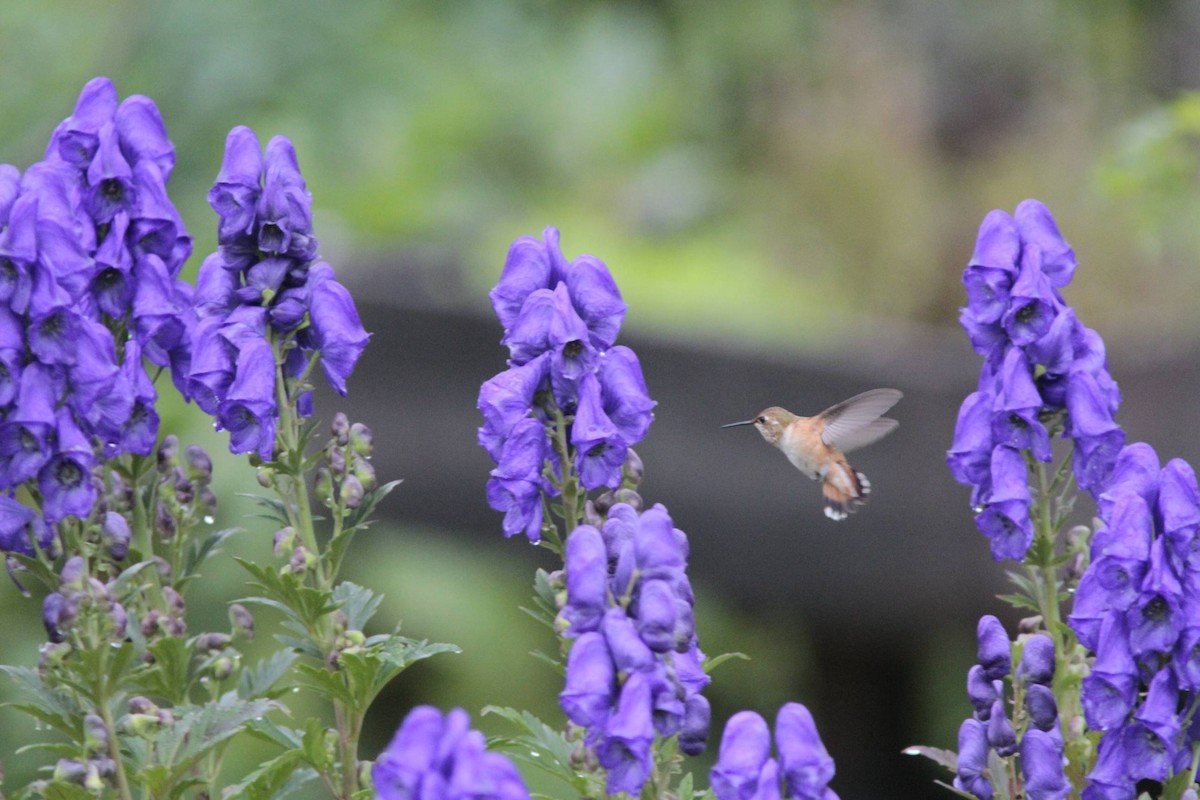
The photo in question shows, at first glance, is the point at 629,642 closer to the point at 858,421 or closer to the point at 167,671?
the point at 167,671

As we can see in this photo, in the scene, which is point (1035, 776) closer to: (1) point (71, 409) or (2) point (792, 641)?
(1) point (71, 409)

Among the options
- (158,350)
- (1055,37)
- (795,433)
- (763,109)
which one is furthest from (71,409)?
(1055,37)

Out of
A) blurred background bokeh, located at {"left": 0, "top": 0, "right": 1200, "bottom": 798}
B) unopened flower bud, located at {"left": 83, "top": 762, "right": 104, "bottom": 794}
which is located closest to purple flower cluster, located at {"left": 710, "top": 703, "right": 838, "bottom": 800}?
unopened flower bud, located at {"left": 83, "top": 762, "right": 104, "bottom": 794}

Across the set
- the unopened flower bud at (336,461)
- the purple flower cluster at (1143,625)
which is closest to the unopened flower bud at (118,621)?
the unopened flower bud at (336,461)

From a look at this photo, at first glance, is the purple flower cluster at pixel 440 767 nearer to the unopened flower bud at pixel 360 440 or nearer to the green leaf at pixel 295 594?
the green leaf at pixel 295 594

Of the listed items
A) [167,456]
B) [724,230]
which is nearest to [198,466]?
[167,456]
